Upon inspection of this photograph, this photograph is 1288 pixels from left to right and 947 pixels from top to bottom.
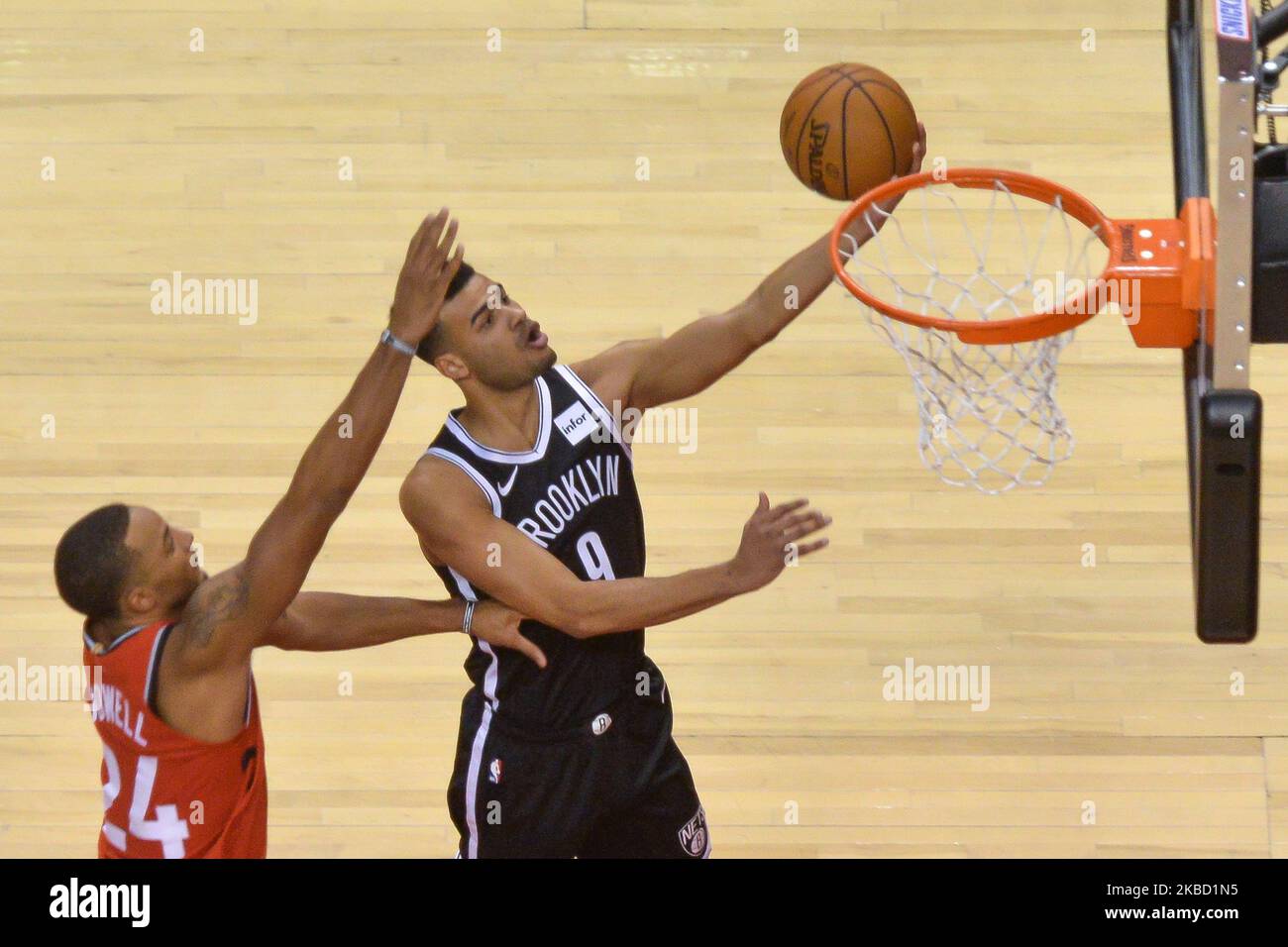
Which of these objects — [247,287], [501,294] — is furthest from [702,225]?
[501,294]

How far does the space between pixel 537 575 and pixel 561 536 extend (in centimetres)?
19

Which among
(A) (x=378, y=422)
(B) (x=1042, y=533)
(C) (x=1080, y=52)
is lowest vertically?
(B) (x=1042, y=533)

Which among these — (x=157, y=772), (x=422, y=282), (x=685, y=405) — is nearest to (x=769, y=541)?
(x=422, y=282)

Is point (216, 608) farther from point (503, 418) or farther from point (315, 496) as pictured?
point (503, 418)

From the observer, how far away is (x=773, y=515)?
4004 mm

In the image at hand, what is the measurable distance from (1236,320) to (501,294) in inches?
68.6

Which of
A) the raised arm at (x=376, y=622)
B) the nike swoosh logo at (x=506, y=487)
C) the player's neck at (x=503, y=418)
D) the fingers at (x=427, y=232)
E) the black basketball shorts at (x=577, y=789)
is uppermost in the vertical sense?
the fingers at (x=427, y=232)

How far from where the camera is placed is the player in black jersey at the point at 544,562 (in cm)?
433

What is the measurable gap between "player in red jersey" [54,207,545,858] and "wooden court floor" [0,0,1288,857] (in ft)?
3.54

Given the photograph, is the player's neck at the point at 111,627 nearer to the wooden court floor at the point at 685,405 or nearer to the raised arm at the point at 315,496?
the raised arm at the point at 315,496

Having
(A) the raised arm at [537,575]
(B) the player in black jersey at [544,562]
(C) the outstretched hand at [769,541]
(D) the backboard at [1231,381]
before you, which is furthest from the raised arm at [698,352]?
(D) the backboard at [1231,381]

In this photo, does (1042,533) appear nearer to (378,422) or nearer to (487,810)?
(487,810)

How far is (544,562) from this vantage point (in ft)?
13.9

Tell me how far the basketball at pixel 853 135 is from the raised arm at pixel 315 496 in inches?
41.0
